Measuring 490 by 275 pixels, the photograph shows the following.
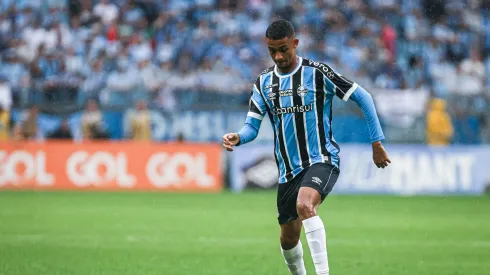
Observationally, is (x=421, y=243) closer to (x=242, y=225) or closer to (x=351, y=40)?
(x=242, y=225)

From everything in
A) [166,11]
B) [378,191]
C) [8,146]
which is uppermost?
[166,11]

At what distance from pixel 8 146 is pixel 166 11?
764cm

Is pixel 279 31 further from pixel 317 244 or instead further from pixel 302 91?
pixel 317 244

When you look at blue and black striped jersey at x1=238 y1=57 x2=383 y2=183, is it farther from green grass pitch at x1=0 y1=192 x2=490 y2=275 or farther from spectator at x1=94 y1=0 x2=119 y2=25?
spectator at x1=94 y1=0 x2=119 y2=25

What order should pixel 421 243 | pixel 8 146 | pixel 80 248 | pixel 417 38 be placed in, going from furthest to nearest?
pixel 417 38 < pixel 8 146 < pixel 421 243 < pixel 80 248

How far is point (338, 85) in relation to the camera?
718cm

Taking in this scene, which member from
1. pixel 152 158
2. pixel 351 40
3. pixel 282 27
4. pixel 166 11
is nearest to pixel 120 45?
pixel 166 11

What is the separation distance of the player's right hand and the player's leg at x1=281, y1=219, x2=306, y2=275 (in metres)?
0.80

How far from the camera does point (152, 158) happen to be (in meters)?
21.4

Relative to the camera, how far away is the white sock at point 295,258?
7316 millimetres

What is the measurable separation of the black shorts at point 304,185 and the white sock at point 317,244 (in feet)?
1.07

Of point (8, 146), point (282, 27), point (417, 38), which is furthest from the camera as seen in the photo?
point (417, 38)

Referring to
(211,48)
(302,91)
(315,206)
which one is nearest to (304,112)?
(302,91)

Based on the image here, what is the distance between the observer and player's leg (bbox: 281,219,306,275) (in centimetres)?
723
